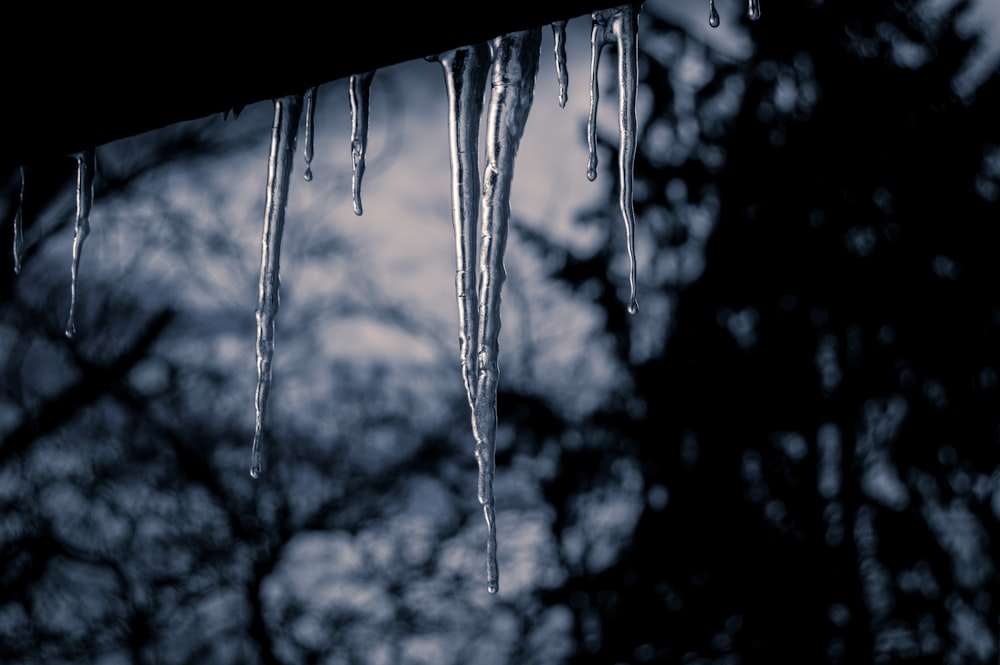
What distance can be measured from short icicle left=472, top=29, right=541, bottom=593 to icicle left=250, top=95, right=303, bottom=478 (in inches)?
10.1

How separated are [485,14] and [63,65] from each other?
1.10ft

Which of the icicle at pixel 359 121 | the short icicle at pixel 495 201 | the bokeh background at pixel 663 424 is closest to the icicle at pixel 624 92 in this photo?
the short icicle at pixel 495 201

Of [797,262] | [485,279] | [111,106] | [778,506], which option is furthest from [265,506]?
[111,106]

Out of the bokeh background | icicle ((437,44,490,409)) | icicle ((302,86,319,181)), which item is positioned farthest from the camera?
the bokeh background

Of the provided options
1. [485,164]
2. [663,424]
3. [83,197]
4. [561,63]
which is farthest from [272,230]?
[663,424]

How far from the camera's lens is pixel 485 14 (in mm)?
572

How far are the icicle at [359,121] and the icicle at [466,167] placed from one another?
94 mm

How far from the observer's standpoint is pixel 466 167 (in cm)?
113

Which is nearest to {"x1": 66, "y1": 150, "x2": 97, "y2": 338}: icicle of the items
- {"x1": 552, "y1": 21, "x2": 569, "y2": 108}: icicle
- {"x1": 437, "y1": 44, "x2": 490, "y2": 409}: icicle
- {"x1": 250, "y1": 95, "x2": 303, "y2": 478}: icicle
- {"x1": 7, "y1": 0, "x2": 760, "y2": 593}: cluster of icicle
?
{"x1": 7, "y1": 0, "x2": 760, "y2": 593}: cluster of icicle

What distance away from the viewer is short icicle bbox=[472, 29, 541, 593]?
0.88 metres

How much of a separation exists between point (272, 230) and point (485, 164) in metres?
0.50

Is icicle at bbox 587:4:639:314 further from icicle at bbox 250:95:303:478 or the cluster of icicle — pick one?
icicle at bbox 250:95:303:478

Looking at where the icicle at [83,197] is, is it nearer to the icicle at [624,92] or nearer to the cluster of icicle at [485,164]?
the cluster of icicle at [485,164]

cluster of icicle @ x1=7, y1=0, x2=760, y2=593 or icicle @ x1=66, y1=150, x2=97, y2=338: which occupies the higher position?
icicle @ x1=66, y1=150, x2=97, y2=338
